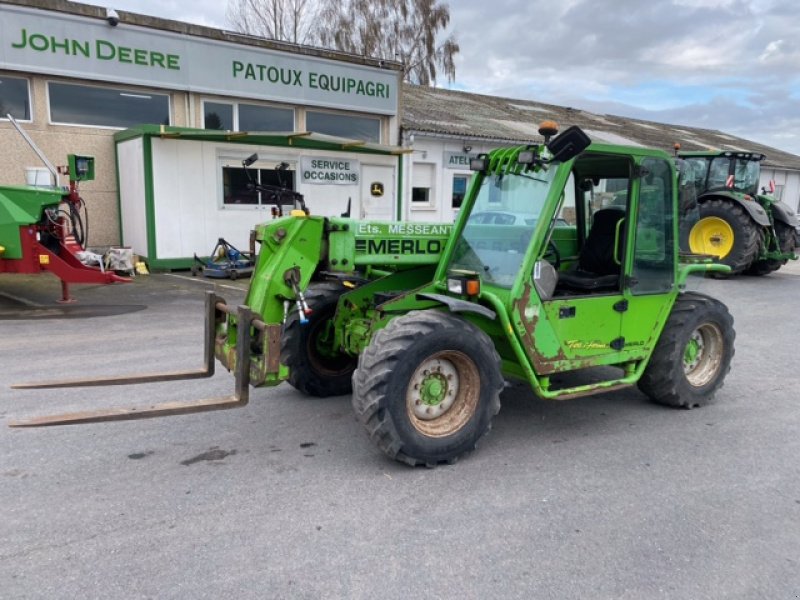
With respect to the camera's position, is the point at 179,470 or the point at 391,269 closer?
the point at 179,470

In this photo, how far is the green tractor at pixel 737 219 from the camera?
13.4 metres

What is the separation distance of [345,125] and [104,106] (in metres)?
5.86

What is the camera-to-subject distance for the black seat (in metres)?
5.00

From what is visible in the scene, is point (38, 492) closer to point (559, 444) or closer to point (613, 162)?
point (559, 444)

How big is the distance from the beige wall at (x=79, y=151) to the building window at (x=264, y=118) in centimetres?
144

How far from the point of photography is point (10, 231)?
8602 mm

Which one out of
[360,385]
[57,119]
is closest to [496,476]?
[360,385]

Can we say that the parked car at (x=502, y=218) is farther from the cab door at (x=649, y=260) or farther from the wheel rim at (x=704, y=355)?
the wheel rim at (x=704, y=355)

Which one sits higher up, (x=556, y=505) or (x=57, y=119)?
(x=57, y=119)

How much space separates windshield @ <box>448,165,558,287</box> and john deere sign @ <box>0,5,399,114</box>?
1096 centimetres

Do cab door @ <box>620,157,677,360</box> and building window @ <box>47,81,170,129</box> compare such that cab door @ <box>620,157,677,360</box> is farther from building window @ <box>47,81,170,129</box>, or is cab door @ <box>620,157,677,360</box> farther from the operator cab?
building window @ <box>47,81,170,129</box>

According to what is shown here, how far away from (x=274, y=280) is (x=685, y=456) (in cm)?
310

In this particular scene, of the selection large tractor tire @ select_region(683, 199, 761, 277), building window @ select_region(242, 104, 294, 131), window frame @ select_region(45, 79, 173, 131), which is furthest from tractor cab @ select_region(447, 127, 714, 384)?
building window @ select_region(242, 104, 294, 131)

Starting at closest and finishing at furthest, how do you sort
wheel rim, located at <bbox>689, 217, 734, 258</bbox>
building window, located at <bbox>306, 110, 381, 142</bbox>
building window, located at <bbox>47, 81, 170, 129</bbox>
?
1. building window, located at <bbox>47, 81, 170, 129</bbox>
2. wheel rim, located at <bbox>689, 217, 734, 258</bbox>
3. building window, located at <bbox>306, 110, 381, 142</bbox>
